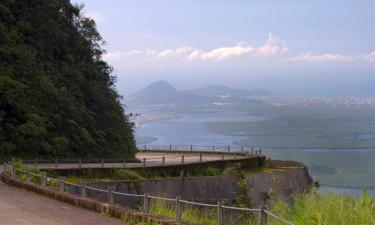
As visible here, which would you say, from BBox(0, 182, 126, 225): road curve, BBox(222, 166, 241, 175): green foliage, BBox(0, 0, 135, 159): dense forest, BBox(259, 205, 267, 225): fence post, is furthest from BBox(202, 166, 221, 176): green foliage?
BBox(259, 205, 267, 225): fence post

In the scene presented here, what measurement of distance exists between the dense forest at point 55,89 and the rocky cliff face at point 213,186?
967 centimetres

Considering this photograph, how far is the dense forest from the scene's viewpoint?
3519 cm

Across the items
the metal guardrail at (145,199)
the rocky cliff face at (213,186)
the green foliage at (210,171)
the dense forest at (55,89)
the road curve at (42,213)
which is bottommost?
the rocky cliff face at (213,186)

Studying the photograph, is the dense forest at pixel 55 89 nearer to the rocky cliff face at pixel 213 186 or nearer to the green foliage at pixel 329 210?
the rocky cliff face at pixel 213 186

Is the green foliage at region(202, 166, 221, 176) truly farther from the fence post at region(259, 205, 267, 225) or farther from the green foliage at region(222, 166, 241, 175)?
the fence post at region(259, 205, 267, 225)

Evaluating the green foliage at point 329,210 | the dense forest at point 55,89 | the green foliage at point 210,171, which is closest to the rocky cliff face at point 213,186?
the green foliage at point 210,171

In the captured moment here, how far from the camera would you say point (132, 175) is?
93.4 ft

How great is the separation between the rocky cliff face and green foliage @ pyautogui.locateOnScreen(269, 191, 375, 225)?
47.0 feet

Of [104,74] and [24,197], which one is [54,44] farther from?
[24,197]

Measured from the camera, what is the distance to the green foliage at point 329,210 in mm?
8047

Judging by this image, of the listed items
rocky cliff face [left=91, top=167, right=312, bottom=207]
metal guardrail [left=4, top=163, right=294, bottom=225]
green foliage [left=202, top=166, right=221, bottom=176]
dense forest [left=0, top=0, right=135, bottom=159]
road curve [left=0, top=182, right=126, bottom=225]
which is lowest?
rocky cliff face [left=91, top=167, right=312, bottom=207]

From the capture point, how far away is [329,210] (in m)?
8.46

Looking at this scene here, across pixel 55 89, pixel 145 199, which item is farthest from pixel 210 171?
pixel 145 199

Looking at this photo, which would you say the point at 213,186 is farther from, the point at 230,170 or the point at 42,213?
the point at 42,213
